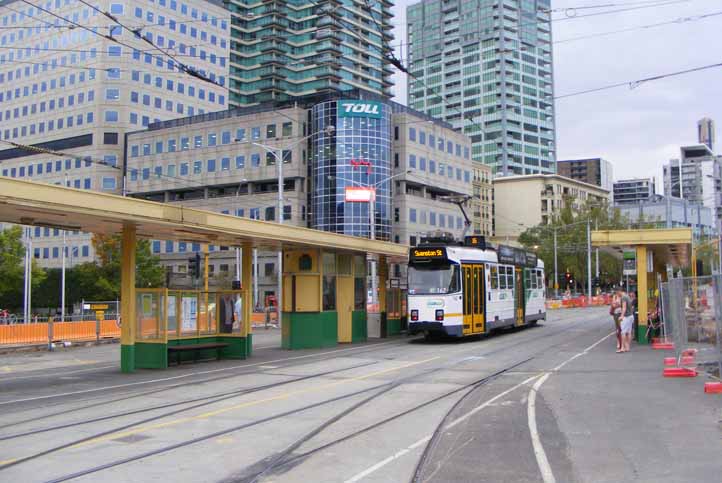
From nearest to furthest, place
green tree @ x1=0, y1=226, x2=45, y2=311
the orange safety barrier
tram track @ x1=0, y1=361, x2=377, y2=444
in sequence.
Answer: tram track @ x1=0, y1=361, x2=377, y2=444 → the orange safety barrier → green tree @ x1=0, y1=226, x2=45, y2=311

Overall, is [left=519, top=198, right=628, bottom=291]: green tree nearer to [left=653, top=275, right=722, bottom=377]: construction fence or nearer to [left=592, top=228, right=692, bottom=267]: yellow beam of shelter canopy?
[left=592, top=228, right=692, bottom=267]: yellow beam of shelter canopy

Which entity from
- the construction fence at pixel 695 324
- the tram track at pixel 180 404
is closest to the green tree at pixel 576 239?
the construction fence at pixel 695 324

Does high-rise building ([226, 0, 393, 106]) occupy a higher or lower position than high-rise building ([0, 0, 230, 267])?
higher

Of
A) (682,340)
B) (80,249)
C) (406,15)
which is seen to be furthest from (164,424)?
(406,15)

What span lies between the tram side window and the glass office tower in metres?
49.0

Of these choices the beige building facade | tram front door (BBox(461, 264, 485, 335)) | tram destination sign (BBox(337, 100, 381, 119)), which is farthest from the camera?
the beige building facade

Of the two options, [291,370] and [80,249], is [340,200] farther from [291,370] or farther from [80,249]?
[291,370]

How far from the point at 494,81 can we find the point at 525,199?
74.9 ft

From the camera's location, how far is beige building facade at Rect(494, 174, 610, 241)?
437 ft

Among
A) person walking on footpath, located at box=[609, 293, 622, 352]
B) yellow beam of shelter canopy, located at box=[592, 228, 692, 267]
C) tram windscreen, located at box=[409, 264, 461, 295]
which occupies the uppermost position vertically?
yellow beam of shelter canopy, located at box=[592, 228, 692, 267]

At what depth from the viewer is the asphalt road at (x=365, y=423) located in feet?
25.5

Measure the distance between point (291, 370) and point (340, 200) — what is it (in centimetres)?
5966

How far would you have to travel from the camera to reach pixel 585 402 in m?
12.1

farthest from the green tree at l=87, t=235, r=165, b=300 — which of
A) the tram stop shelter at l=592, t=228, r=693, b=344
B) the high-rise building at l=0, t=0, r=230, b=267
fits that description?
the tram stop shelter at l=592, t=228, r=693, b=344
